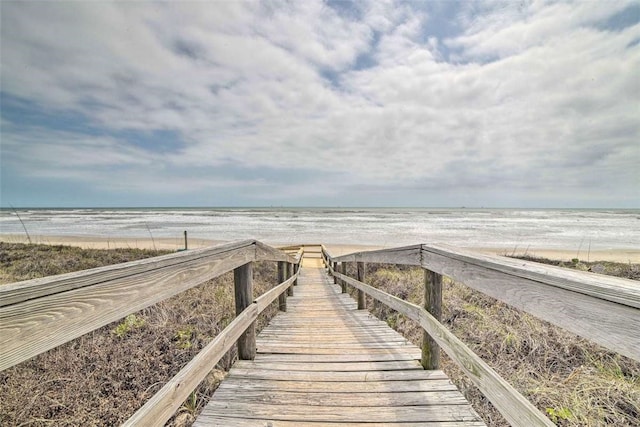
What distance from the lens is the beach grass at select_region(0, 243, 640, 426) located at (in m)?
2.41

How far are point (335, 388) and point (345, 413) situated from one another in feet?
0.96

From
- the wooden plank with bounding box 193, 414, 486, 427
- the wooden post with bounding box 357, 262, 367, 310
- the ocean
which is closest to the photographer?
the wooden plank with bounding box 193, 414, 486, 427

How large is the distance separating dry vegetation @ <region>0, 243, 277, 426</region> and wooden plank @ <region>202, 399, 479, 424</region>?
0.66 metres

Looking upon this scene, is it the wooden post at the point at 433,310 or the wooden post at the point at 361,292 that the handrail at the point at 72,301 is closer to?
the wooden post at the point at 433,310

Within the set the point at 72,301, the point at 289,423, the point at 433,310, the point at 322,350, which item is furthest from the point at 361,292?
the point at 72,301

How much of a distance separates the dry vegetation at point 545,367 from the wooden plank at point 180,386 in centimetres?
214

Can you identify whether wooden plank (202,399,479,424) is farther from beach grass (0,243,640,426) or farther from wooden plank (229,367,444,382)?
beach grass (0,243,640,426)

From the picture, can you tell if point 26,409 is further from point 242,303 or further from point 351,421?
point 351,421

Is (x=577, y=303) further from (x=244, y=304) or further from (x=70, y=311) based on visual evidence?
(x=244, y=304)

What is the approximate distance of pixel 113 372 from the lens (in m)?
2.95

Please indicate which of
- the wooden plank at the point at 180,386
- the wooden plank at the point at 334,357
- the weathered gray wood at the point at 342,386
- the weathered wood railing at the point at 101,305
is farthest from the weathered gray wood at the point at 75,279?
the wooden plank at the point at 334,357

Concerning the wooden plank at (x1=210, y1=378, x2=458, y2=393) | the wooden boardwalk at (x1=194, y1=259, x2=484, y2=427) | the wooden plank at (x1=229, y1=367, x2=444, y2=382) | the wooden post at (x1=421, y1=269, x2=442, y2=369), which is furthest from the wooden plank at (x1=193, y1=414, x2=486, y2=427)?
the wooden post at (x1=421, y1=269, x2=442, y2=369)

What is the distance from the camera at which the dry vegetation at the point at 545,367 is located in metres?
2.41

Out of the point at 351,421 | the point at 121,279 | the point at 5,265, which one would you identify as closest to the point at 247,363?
the point at 351,421
